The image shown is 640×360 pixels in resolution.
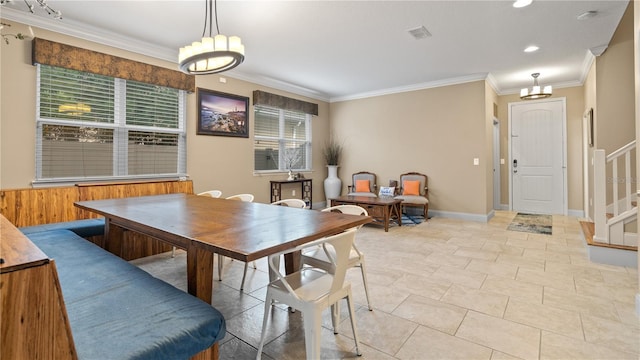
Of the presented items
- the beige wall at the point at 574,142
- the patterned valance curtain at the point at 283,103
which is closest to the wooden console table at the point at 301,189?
the patterned valance curtain at the point at 283,103

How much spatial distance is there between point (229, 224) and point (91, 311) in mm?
744

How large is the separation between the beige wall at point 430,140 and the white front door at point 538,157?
1.39 metres

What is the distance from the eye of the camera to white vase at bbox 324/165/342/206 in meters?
7.12

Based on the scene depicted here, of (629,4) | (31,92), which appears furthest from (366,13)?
(31,92)

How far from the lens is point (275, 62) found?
493cm

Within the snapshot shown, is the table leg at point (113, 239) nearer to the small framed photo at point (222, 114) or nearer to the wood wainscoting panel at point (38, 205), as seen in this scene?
the wood wainscoting panel at point (38, 205)

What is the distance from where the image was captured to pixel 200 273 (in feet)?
5.15

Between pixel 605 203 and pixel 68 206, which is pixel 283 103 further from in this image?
pixel 605 203

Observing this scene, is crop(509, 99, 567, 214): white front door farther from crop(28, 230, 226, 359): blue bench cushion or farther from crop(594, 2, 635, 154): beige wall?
crop(28, 230, 226, 359): blue bench cushion

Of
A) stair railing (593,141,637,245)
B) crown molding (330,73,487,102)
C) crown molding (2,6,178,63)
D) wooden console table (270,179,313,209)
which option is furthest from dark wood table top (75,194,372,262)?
crown molding (330,73,487,102)

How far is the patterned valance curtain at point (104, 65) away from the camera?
3.32 m

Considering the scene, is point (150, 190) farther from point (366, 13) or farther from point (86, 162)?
point (366, 13)

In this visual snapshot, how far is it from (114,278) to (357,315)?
1.56 m

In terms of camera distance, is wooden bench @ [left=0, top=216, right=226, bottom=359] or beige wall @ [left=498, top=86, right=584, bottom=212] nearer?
wooden bench @ [left=0, top=216, right=226, bottom=359]
